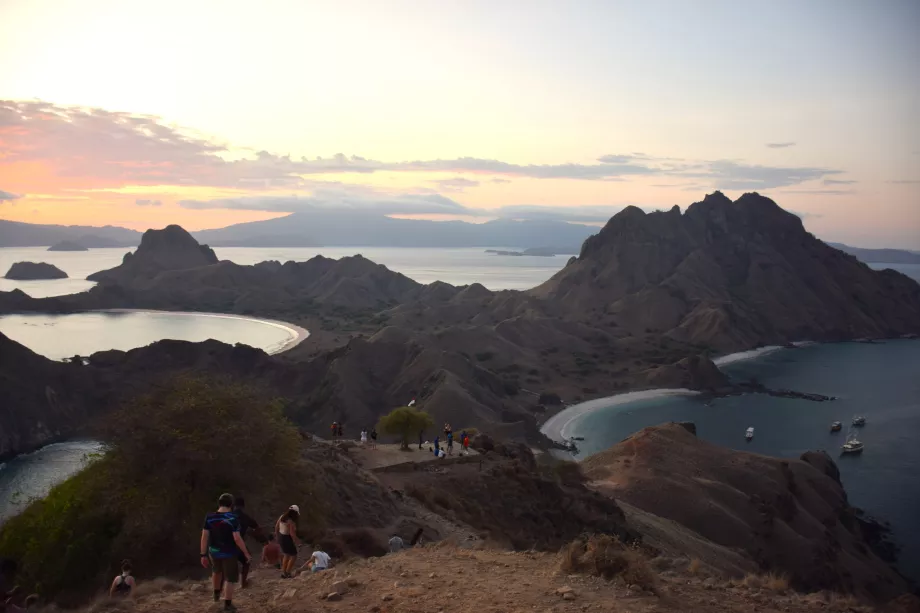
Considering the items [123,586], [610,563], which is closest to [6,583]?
[123,586]

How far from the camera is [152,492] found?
15711mm

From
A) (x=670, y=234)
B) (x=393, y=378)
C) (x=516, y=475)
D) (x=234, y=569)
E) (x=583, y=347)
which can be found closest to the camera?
(x=234, y=569)

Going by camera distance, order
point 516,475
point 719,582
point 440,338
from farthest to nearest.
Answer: point 440,338 < point 516,475 < point 719,582

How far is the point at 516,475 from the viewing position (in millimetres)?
31000

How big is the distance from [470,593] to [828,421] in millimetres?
87656

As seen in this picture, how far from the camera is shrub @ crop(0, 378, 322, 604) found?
50.6 feet

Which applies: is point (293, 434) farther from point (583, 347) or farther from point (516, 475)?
point (583, 347)

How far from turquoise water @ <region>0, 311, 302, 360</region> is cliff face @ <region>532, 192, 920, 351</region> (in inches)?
2723

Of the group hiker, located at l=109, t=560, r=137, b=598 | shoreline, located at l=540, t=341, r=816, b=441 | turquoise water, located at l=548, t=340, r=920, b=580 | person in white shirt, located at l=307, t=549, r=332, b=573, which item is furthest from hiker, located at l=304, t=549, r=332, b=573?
shoreline, located at l=540, t=341, r=816, b=441

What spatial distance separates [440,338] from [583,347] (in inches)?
1177

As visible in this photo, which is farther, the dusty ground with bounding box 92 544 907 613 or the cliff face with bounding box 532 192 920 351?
the cliff face with bounding box 532 192 920 351

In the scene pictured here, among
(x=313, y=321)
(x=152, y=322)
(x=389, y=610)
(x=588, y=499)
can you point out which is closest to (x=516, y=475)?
(x=588, y=499)

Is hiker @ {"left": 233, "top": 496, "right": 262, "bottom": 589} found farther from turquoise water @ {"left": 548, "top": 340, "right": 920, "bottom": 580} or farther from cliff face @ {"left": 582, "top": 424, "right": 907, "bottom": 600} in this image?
turquoise water @ {"left": 548, "top": 340, "right": 920, "bottom": 580}

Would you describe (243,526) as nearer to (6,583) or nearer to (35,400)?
(6,583)
